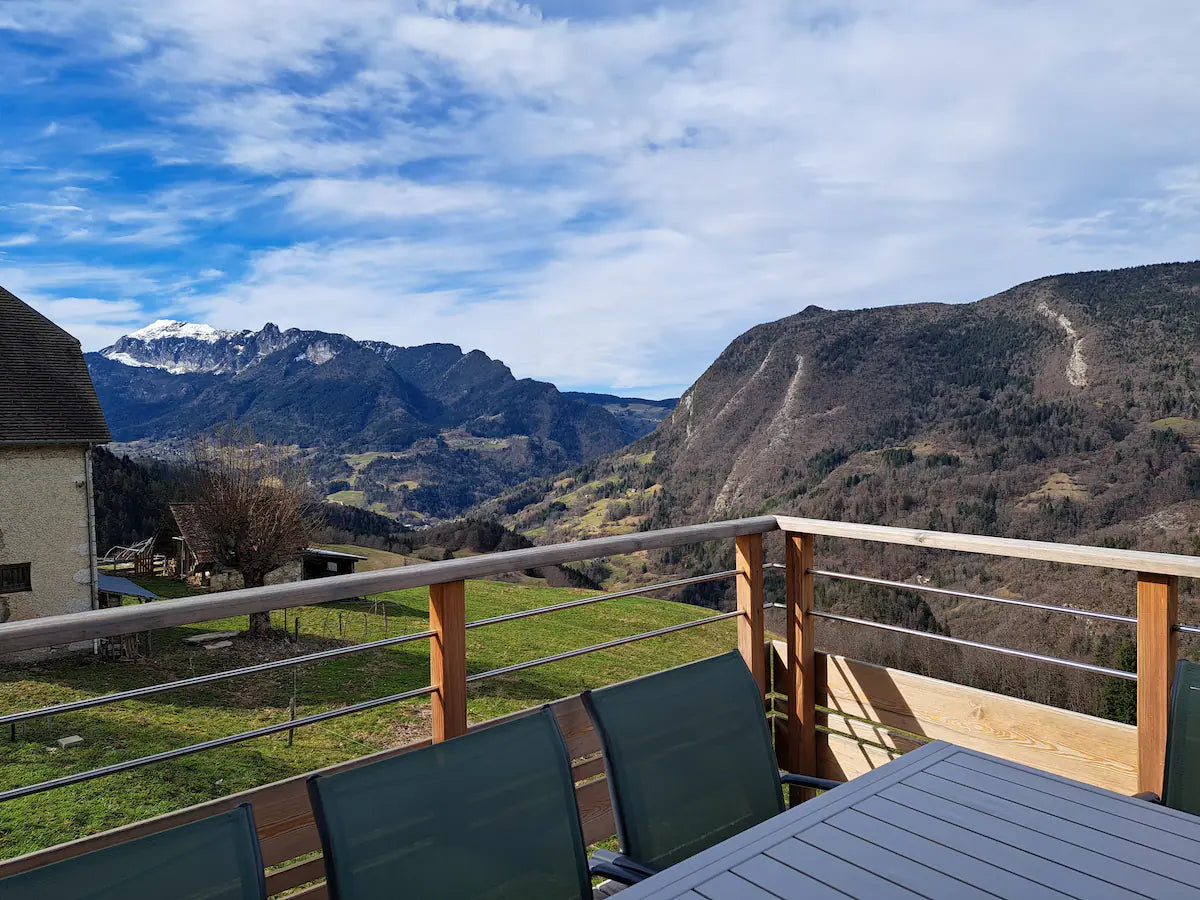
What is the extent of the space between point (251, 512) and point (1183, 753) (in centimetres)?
1810

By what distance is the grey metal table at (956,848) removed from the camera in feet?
3.62

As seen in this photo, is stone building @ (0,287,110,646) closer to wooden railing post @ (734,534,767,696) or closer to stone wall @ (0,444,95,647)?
stone wall @ (0,444,95,647)

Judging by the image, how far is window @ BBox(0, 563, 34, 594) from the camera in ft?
47.3

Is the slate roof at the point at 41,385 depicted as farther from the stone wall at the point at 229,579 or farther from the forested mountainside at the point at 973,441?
the forested mountainside at the point at 973,441

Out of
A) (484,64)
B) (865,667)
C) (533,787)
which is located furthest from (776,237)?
(533,787)

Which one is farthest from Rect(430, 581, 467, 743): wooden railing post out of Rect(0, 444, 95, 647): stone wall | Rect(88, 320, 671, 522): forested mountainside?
Rect(88, 320, 671, 522): forested mountainside

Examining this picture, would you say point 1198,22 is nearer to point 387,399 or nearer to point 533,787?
point 533,787

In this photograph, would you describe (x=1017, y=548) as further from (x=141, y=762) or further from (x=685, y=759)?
(x=141, y=762)

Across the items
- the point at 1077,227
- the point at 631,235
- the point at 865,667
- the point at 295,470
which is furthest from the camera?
the point at 1077,227

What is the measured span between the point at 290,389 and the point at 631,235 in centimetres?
17694

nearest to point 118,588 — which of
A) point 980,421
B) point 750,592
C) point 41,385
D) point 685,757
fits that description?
point 41,385

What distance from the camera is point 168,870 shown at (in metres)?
0.97

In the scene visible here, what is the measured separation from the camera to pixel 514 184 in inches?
783

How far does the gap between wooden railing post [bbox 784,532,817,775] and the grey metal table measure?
153 cm
